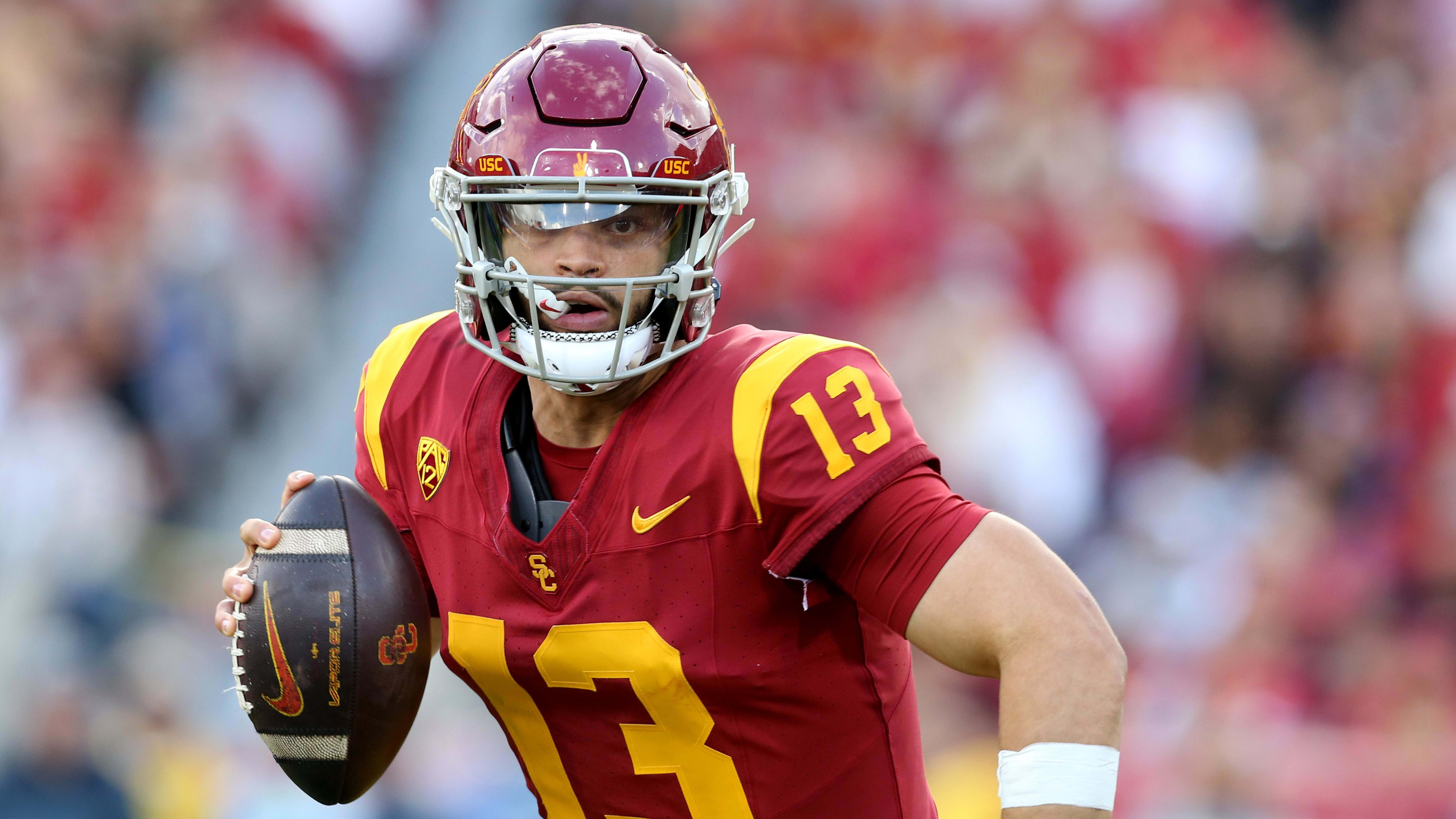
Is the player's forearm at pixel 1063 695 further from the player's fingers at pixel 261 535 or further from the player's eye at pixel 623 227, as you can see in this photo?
the player's fingers at pixel 261 535

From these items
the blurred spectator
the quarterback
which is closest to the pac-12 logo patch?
the quarterback

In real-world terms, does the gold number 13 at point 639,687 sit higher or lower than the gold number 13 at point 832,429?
lower

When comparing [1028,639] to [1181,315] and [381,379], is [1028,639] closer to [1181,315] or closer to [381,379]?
[381,379]

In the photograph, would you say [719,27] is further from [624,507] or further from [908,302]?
[624,507]

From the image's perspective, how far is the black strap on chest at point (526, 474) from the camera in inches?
88.1

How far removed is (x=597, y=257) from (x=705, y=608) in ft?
1.68

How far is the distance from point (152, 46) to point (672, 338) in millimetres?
5281

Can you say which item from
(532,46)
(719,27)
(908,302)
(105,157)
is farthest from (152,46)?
(532,46)

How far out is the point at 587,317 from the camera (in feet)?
7.19

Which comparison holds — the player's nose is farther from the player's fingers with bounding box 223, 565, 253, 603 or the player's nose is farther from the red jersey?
the player's fingers with bounding box 223, 565, 253, 603

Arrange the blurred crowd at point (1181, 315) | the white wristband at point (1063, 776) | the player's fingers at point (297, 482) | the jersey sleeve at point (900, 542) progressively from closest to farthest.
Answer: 1. the white wristband at point (1063, 776)
2. the jersey sleeve at point (900, 542)
3. the player's fingers at point (297, 482)
4. the blurred crowd at point (1181, 315)

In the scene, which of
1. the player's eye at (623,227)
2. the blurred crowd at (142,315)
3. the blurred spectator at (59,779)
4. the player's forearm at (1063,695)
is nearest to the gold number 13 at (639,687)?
the player's forearm at (1063,695)

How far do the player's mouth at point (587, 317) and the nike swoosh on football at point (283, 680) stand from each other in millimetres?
569

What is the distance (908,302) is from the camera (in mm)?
5617
